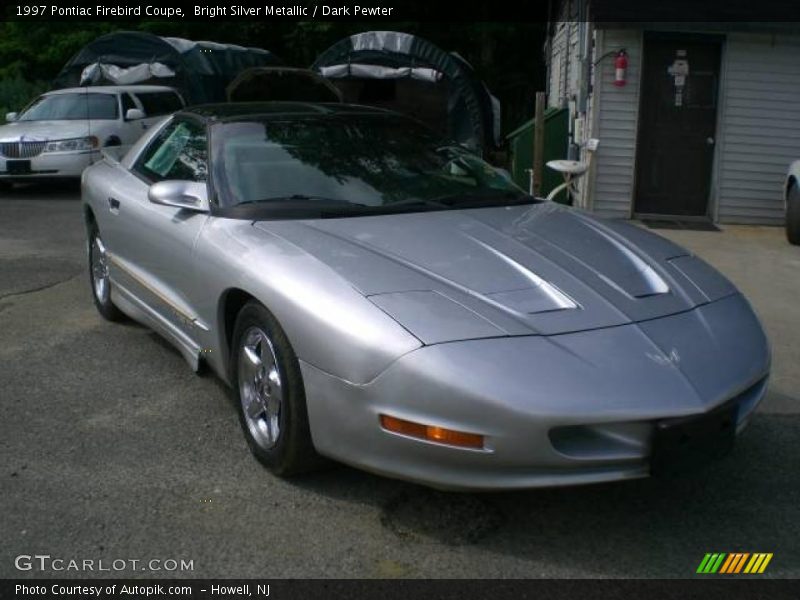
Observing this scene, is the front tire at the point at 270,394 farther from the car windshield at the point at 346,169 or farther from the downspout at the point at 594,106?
the downspout at the point at 594,106

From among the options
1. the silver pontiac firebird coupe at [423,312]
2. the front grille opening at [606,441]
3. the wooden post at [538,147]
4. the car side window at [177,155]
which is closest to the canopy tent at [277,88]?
the wooden post at [538,147]

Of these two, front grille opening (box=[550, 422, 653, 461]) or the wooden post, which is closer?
front grille opening (box=[550, 422, 653, 461])

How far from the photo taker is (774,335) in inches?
227

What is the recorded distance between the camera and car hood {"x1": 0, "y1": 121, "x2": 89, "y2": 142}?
41.5ft

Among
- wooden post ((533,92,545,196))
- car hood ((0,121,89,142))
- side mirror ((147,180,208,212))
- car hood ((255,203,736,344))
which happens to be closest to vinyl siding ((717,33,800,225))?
wooden post ((533,92,545,196))

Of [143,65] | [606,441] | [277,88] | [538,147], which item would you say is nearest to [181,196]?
[606,441]

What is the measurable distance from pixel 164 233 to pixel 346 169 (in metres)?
0.95

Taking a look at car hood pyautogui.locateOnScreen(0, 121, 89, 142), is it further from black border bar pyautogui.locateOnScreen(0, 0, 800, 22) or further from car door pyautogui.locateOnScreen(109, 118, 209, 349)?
black border bar pyautogui.locateOnScreen(0, 0, 800, 22)

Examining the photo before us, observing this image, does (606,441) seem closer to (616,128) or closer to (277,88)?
(616,128)

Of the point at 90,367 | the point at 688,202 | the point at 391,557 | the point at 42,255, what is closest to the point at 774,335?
the point at 391,557

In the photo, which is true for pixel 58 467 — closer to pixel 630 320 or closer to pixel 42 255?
pixel 630 320

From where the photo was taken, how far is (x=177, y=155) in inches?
192

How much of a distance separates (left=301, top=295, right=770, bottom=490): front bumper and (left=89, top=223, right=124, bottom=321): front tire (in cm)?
304

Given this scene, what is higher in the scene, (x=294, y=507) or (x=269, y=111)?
(x=269, y=111)
